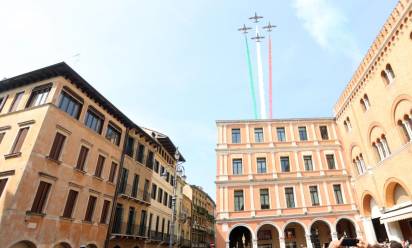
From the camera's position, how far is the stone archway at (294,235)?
25.8 metres

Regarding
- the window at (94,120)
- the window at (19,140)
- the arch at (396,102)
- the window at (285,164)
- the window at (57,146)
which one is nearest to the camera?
the window at (19,140)

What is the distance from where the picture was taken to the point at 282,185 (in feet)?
87.9

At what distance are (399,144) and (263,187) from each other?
1272 centimetres

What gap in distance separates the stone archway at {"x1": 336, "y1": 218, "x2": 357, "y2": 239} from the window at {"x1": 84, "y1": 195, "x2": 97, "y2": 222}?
24380 millimetres

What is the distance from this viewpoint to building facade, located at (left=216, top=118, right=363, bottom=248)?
25312mm

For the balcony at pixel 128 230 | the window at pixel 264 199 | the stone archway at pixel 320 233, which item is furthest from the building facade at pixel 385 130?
the balcony at pixel 128 230

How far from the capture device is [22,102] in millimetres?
17000

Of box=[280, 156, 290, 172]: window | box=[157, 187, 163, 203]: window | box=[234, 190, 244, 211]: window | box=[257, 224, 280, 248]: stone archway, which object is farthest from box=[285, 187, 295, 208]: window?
box=[157, 187, 163, 203]: window

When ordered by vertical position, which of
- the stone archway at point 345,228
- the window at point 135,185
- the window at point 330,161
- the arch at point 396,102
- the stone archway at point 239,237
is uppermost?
the arch at point 396,102

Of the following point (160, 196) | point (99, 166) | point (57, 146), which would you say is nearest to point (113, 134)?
point (99, 166)

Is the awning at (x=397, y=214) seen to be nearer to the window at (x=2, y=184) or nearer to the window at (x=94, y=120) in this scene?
the window at (x=94, y=120)

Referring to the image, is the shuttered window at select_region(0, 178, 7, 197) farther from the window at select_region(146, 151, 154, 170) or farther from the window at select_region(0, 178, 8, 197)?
the window at select_region(146, 151, 154, 170)

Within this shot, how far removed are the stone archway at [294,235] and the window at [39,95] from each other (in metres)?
24.8

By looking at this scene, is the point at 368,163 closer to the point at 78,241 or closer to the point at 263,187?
the point at 263,187
